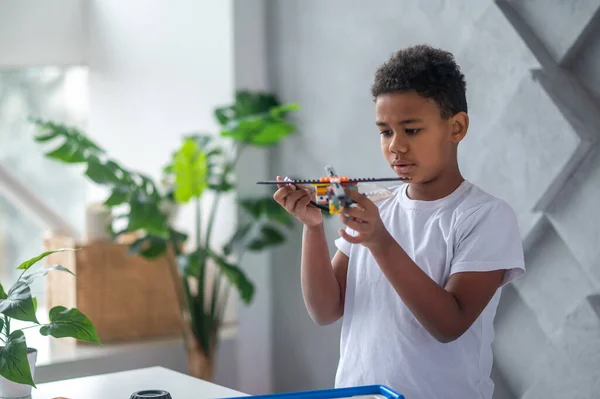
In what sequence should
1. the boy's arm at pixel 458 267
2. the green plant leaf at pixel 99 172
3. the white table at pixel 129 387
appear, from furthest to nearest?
the green plant leaf at pixel 99 172 → the white table at pixel 129 387 → the boy's arm at pixel 458 267

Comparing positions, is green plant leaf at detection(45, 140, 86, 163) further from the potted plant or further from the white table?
the potted plant

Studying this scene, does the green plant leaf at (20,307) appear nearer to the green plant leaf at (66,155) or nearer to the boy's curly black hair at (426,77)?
the boy's curly black hair at (426,77)

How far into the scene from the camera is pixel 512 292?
8.13 feet

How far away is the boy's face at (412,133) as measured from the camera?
1.50 metres

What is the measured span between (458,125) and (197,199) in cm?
189

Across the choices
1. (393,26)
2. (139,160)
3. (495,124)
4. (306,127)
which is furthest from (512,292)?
(139,160)

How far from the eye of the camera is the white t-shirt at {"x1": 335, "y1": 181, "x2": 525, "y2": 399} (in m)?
1.49

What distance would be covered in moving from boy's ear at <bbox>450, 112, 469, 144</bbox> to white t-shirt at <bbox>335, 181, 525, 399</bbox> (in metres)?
0.09

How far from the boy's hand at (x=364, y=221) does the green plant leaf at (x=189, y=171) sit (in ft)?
6.23

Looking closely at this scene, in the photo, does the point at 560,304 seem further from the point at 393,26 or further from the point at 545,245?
the point at 393,26

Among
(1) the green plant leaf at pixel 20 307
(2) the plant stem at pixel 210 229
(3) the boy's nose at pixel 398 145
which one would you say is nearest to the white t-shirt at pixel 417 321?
(3) the boy's nose at pixel 398 145

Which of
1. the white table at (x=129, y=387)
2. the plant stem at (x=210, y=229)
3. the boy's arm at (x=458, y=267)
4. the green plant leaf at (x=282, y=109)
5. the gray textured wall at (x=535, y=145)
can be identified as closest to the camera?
the boy's arm at (x=458, y=267)

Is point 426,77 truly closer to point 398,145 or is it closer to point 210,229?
point 398,145

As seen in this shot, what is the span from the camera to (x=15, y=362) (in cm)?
149
